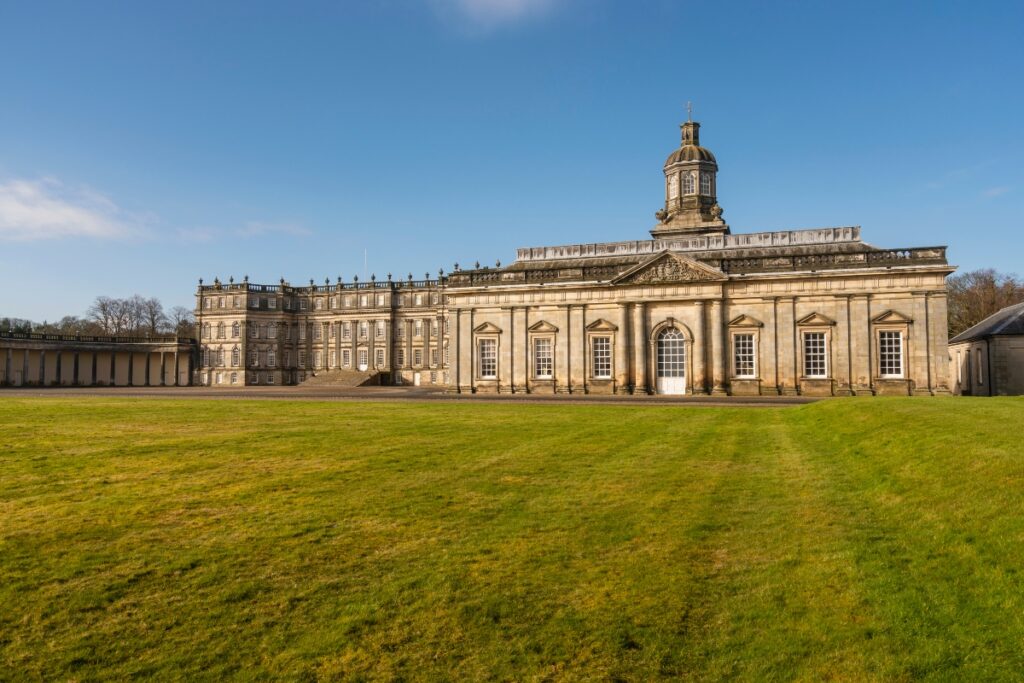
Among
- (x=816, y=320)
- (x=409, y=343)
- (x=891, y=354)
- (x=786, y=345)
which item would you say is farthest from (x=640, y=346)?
(x=409, y=343)

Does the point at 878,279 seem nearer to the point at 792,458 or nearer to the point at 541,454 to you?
the point at 792,458

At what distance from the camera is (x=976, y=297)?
2520 inches

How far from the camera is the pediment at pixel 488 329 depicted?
43938mm

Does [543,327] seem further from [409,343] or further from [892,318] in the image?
[409,343]

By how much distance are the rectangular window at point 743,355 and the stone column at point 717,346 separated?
757 mm

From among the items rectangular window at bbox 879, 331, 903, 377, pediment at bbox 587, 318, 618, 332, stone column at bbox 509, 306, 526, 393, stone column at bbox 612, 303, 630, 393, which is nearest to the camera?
rectangular window at bbox 879, 331, 903, 377

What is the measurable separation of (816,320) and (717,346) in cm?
543

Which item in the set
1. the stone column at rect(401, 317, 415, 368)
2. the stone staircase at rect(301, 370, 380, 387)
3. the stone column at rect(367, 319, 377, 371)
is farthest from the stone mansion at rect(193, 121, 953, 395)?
the stone column at rect(367, 319, 377, 371)

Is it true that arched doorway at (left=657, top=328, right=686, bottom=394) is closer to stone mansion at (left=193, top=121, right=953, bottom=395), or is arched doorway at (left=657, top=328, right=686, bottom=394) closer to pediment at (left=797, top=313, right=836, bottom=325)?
stone mansion at (left=193, top=121, right=953, bottom=395)

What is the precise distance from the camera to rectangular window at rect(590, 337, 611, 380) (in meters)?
41.6

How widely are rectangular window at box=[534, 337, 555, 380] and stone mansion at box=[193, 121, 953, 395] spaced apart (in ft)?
0.41

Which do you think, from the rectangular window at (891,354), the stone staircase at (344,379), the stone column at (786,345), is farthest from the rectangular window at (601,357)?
the stone staircase at (344,379)

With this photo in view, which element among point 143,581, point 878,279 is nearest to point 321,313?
point 878,279

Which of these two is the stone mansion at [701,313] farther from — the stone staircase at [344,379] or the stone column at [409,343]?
→ the stone column at [409,343]
